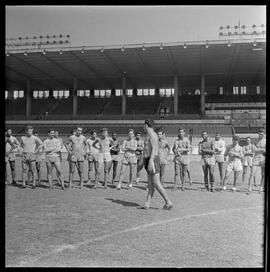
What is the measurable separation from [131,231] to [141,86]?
131ft

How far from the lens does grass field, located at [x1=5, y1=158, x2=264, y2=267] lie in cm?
390

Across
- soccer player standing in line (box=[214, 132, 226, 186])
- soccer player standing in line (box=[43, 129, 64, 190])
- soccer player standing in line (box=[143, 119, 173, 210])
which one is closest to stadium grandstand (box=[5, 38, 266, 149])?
soccer player standing in line (box=[214, 132, 226, 186])

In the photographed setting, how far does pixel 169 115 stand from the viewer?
3678cm

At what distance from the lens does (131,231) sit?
16.6 ft

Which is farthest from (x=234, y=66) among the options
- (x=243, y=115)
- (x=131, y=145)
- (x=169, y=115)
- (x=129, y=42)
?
(x=131, y=145)

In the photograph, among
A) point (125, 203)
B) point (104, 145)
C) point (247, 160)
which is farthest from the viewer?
point (247, 160)

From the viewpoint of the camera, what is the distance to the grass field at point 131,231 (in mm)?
3898

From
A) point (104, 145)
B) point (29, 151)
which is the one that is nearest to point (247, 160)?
point (104, 145)

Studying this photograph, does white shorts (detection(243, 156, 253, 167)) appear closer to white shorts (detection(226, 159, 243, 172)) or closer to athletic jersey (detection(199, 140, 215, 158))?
white shorts (detection(226, 159, 243, 172))

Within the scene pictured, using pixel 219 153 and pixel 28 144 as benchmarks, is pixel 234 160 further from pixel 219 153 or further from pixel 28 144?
pixel 28 144

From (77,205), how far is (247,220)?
3.63 m

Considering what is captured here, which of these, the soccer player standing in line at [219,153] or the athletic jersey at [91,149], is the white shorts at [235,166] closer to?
the soccer player standing in line at [219,153]

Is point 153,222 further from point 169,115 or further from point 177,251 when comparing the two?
point 169,115

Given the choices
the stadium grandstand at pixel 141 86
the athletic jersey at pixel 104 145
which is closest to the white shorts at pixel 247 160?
the athletic jersey at pixel 104 145
